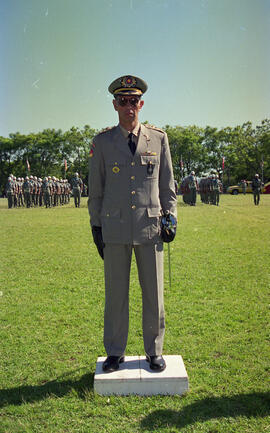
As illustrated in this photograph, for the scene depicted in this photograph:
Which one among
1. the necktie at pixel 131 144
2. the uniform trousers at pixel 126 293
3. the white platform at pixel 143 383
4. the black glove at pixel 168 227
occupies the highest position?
the necktie at pixel 131 144

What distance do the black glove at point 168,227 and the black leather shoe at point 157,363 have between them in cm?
95

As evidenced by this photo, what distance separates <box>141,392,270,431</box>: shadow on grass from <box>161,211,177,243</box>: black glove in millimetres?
1242

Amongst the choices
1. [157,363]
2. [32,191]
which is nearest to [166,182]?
[157,363]

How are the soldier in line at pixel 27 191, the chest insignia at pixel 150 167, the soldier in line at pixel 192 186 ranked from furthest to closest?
the soldier in line at pixel 27 191 < the soldier in line at pixel 192 186 < the chest insignia at pixel 150 167

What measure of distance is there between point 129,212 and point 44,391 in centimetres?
160

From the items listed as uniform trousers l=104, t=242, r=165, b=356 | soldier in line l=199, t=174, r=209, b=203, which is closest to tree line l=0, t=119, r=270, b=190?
soldier in line l=199, t=174, r=209, b=203

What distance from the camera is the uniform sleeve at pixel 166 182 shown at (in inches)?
124

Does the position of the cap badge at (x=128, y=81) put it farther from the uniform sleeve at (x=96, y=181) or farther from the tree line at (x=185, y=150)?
the tree line at (x=185, y=150)

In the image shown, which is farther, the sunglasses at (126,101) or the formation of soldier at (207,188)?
the formation of soldier at (207,188)

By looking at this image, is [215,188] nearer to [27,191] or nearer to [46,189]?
[46,189]

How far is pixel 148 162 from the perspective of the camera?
3035mm

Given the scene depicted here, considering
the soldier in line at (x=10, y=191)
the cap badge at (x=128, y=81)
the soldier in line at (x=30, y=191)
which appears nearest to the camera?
the cap badge at (x=128, y=81)

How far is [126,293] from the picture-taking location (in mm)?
3182

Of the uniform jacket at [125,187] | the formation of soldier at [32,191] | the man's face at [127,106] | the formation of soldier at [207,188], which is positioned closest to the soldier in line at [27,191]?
the formation of soldier at [32,191]
